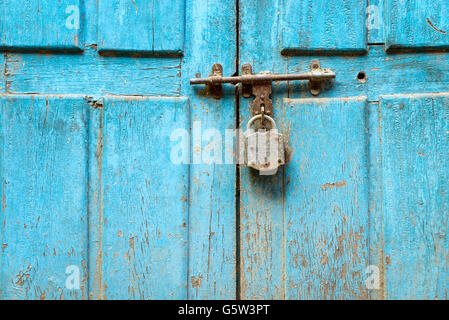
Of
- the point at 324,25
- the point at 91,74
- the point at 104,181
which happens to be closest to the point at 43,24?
the point at 91,74

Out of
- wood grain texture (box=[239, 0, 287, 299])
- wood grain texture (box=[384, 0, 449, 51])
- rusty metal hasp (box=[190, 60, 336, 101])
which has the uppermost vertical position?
wood grain texture (box=[384, 0, 449, 51])

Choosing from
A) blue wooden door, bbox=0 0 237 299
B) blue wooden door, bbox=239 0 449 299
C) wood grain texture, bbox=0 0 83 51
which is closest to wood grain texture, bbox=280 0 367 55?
blue wooden door, bbox=239 0 449 299

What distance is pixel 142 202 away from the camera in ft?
2.44

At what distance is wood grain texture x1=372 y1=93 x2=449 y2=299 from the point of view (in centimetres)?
73

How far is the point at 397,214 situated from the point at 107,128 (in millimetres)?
640

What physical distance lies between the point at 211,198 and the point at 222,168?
69mm

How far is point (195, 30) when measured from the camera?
759 millimetres

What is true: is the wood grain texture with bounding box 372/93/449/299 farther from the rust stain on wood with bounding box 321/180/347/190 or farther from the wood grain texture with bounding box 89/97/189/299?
the wood grain texture with bounding box 89/97/189/299

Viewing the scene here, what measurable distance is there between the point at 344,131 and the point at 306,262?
0.29 meters
